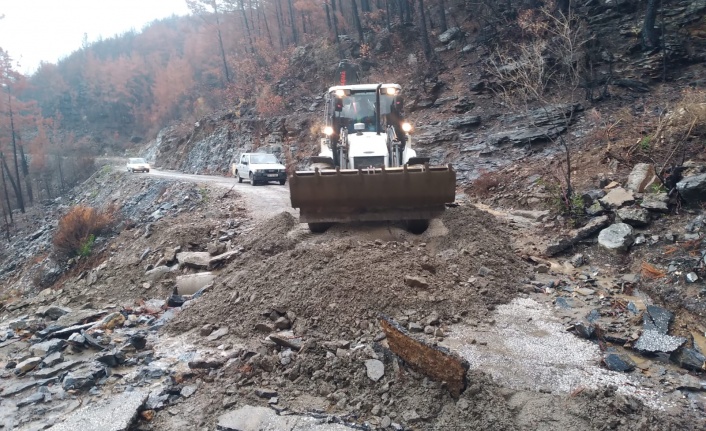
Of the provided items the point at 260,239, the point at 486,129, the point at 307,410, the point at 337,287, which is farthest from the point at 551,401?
the point at 486,129

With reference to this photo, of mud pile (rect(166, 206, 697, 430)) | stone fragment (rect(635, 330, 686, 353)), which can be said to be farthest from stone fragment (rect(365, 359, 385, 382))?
stone fragment (rect(635, 330, 686, 353))

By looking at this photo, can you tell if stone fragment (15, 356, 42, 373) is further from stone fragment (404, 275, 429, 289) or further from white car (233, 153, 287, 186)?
white car (233, 153, 287, 186)

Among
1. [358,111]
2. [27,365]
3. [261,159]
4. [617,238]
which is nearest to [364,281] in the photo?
[27,365]

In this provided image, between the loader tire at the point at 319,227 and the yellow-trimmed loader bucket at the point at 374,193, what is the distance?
263 millimetres

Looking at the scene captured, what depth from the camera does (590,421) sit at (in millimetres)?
3562

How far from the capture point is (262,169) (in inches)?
784

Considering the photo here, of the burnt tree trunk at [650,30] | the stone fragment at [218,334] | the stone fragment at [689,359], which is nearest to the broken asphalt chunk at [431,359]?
the stone fragment at [218,334]

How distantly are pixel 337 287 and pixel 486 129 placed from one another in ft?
44.6

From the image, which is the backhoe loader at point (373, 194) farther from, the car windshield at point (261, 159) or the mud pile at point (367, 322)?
the car windshield at point (261, 159)

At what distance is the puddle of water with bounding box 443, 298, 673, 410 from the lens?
4.18 metres

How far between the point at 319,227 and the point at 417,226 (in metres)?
1.82

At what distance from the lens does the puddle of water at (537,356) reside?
4.18 m

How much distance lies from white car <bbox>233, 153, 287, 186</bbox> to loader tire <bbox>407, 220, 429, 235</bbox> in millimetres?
12513

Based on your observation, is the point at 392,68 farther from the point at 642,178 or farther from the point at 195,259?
the point at 195,259
